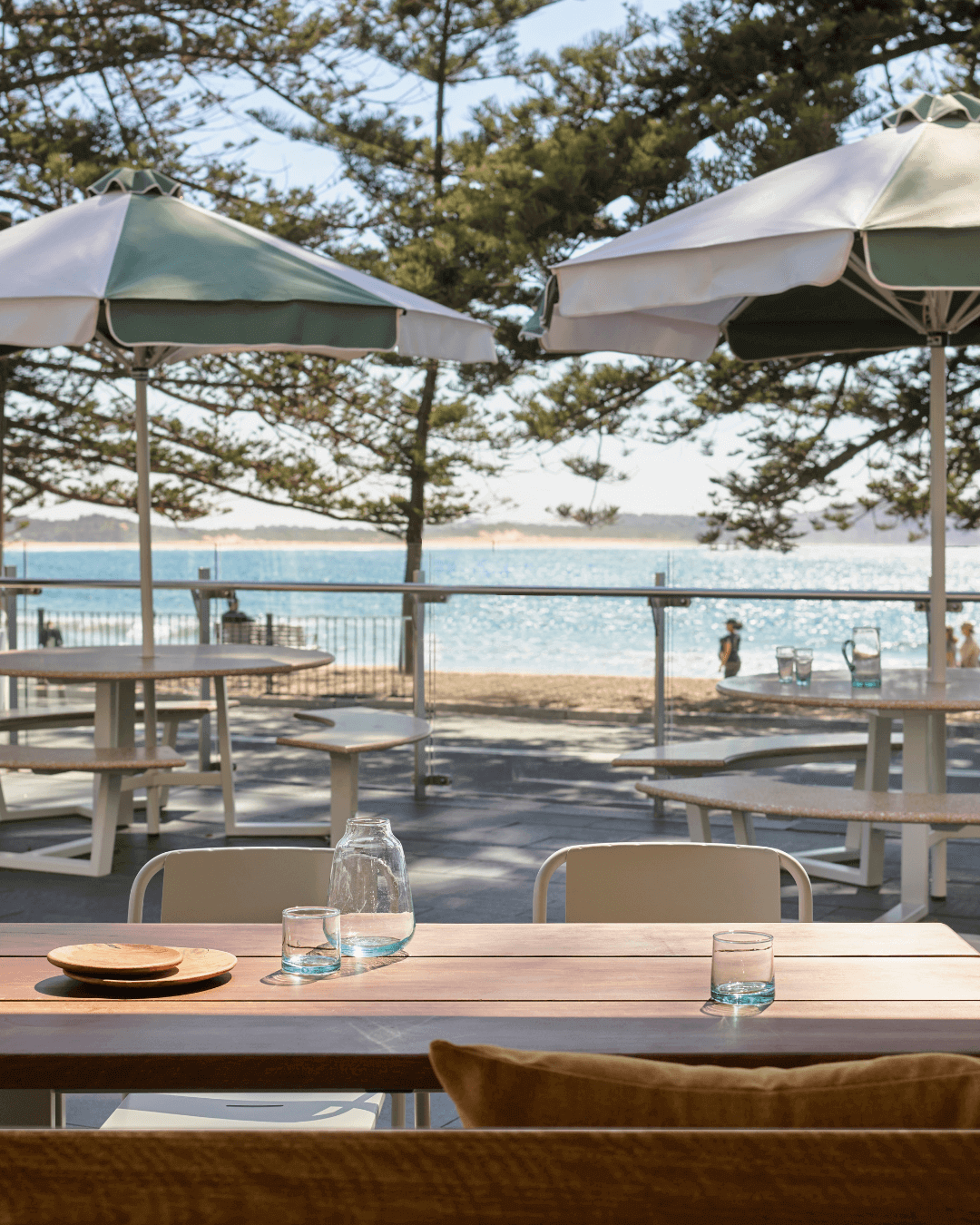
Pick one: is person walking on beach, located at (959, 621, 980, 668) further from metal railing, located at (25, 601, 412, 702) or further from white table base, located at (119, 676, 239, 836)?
white table base, located at (119, 676, 239, 836)

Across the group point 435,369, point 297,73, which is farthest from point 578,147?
point 297,73

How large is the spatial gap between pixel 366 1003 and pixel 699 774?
3017 millimetres

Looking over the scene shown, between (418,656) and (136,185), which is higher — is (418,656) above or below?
below

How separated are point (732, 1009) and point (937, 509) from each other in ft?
10.1

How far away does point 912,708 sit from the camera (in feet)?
11.9

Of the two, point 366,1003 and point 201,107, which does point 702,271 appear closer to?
point 366,1003

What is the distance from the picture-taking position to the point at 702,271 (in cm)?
343

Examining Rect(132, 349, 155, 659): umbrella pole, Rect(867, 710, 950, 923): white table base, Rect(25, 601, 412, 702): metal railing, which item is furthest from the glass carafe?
Rect(25, 601, 412, 702): metal railing

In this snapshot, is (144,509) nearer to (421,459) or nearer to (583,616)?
(583,616)

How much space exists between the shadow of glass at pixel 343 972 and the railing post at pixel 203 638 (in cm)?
484

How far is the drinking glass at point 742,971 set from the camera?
1490 mm

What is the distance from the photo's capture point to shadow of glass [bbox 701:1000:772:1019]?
4.82 ft

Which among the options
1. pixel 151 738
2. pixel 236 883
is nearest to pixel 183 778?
pixel 151 738

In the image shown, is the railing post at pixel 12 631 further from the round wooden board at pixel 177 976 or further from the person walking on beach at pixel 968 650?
the round wooden board at pixel 177 976
